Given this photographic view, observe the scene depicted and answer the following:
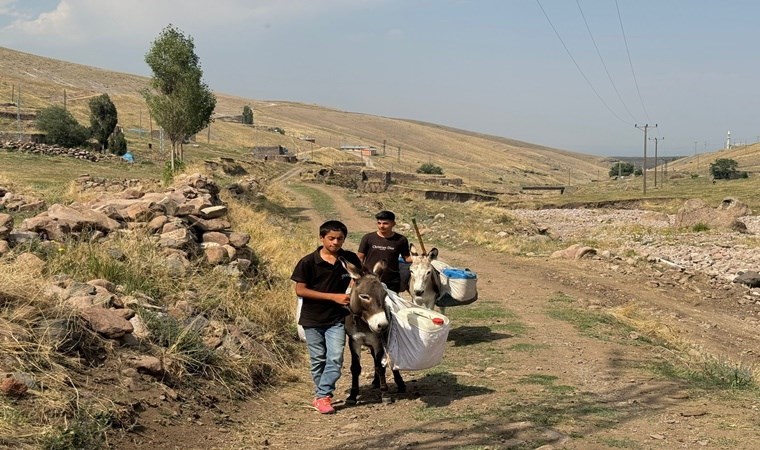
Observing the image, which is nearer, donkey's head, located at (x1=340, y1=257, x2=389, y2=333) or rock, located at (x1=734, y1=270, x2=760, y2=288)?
donkey's head, located at (x1=340, y1=257, x2=389, y2=333)

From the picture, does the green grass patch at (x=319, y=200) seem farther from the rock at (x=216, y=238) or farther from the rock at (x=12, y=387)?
the rock at (x=12, y=387)

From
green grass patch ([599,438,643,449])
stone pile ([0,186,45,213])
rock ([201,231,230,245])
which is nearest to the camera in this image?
green grass patch ([599,438,643,449])

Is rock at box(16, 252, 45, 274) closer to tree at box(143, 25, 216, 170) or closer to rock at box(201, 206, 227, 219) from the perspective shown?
rock at box(201, 206, 227, 219)

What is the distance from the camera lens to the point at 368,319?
651 centimetres

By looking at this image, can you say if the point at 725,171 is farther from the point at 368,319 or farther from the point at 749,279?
the point at 368,319

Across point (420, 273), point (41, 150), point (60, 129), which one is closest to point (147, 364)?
point (420, 273)

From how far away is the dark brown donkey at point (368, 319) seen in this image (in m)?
6.46

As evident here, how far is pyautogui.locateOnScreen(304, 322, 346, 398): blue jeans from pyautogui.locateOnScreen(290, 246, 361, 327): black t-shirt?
9 centimetres

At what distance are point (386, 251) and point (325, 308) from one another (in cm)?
187

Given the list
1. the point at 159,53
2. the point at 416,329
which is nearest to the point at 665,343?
the point at 416,329

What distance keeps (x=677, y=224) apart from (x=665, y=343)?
80.6 feet

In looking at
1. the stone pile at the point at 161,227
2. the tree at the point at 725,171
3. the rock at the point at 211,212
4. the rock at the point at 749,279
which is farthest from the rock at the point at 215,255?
the tree at the point at 725,171

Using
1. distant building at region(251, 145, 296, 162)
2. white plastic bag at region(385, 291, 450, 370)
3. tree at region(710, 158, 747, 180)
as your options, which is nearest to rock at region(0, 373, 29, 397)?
white plastic bag at region(385, 291, 450, 370)

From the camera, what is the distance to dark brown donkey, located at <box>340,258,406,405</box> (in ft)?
21.2
